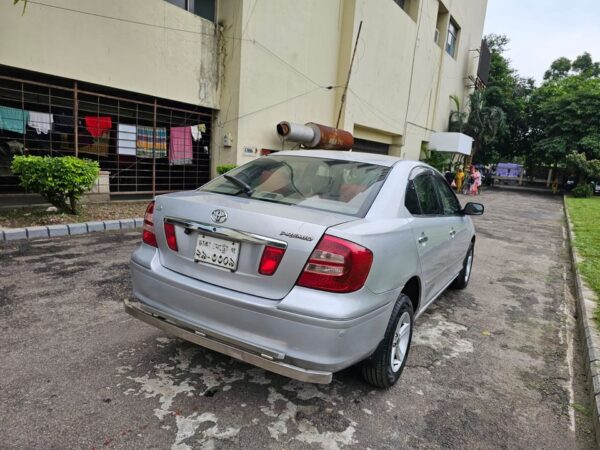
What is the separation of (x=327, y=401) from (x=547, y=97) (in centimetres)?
3539

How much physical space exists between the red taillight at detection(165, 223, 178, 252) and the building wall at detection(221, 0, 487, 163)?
829cm

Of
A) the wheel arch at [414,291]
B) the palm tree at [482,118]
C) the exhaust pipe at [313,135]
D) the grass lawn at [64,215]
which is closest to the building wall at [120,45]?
the exhaust pipe at [313,135]

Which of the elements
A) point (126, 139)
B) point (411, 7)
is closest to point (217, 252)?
point (126, 139)

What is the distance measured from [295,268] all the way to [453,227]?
7.60 feet

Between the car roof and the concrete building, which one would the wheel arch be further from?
the concrete building

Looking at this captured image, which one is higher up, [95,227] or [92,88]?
[92,88]

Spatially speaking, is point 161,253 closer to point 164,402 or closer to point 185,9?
point 164,402

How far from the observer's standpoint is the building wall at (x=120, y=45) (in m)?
7.21

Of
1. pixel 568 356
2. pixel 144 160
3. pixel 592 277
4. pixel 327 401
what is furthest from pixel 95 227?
pixel 592 277

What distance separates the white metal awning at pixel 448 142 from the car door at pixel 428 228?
20.4 meters

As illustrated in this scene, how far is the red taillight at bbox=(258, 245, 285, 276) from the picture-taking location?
2168 millimetres

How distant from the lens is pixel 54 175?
21.0ft

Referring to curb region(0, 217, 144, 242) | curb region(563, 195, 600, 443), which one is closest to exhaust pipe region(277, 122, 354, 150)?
curb region(0, 217, 144, 242)

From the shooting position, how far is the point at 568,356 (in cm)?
353
